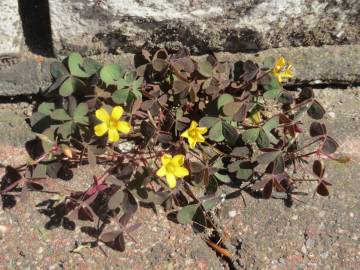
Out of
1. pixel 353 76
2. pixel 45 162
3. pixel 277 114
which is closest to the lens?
pixel 45 162

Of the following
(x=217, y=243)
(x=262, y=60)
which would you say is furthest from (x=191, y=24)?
(x=217, y=243)

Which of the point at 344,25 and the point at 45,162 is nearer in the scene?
the point at 45,162

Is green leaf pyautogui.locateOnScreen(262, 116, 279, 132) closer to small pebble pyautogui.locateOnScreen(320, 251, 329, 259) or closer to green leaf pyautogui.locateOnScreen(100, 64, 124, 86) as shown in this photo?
small pebble pyautogui.locateOnScreen(320, 251, 329, 259)

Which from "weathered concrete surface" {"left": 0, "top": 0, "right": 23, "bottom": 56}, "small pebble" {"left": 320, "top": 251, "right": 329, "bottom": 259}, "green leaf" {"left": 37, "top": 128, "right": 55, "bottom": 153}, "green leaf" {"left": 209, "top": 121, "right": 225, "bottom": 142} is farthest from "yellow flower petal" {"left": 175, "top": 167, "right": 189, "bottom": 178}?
"weathered concrete surface" {"left": 0, "top": 0, "right": 23, "bottom": 56}

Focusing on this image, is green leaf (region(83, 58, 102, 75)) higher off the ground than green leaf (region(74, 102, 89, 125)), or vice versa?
green leaf (region(83, 58, 102, 75))

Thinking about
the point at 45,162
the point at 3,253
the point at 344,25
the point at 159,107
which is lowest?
the point at 3,253

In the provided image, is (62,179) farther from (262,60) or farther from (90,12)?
(262,60)

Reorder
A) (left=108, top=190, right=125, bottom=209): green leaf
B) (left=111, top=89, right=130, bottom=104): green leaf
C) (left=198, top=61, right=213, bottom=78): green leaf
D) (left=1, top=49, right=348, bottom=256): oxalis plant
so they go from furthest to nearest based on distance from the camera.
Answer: (left=198, top=61, right=213, bottom=78): green leaf, (left=111, top=89, right=130, bottom=104): green leaf, (left=1, top=49, right=348, bottom=256): oxalis plant, (left=108, top=190, right=125, bottom=209): green leaf

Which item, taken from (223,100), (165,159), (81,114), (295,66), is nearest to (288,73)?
(295,66)
